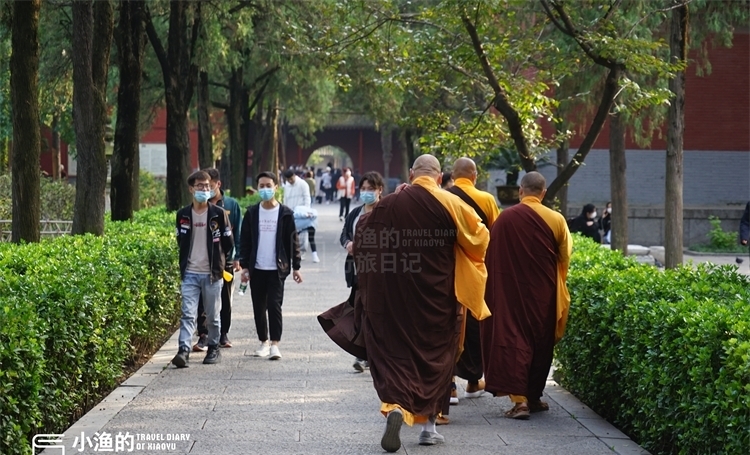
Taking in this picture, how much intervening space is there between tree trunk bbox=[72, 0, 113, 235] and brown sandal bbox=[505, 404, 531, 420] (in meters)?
6.60

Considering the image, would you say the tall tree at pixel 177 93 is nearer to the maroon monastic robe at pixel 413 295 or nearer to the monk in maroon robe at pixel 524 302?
A: the monk in maroon robe at pixel 524 302

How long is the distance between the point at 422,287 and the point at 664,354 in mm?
1645

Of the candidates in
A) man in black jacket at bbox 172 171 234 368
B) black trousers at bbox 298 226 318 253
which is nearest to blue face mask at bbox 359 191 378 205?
man in black jacket at bbox 172 171 234 368

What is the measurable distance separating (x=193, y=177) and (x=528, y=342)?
350cm

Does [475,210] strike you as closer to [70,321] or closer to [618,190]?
[70,321]

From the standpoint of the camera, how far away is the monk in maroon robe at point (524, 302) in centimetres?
832

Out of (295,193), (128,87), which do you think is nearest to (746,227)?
(295,193)

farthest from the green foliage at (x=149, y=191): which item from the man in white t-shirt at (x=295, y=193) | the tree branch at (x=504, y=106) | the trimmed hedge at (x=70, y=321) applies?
the trimmed hedge at (x=70, y=321)

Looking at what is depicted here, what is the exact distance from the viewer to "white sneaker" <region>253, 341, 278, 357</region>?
1096cm

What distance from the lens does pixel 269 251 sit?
10789 mm

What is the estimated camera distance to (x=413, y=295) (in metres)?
7.38

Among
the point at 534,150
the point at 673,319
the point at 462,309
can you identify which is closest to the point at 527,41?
the point at 534,150

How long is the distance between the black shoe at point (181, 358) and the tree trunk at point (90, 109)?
3.62 meters

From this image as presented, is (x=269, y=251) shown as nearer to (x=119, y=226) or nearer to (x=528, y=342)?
(x=528, y=342)
